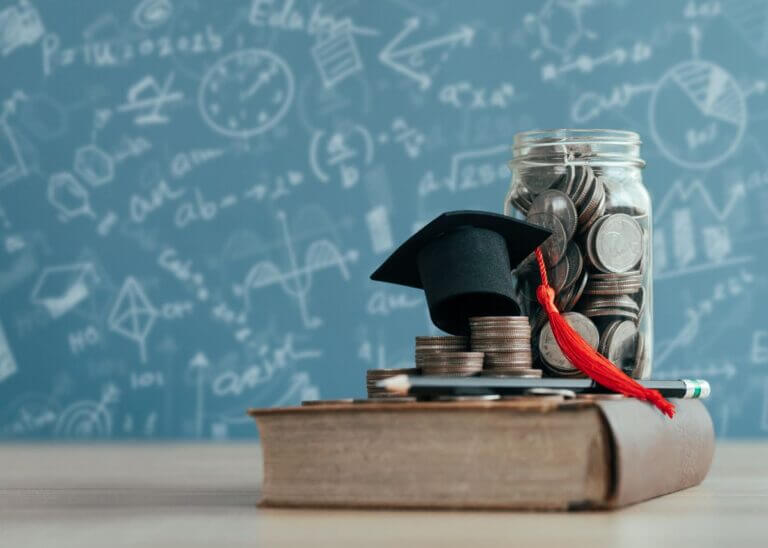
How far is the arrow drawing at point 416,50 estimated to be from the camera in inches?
161

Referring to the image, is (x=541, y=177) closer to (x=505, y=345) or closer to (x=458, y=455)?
(x=505, y=345)

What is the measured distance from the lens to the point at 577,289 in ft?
4.55

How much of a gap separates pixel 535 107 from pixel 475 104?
0.68 ft

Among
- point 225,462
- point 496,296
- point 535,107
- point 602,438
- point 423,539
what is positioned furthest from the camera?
point 535,107

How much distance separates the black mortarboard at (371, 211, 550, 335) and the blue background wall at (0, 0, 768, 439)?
8.67 ft

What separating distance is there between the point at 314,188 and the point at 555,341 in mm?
2778

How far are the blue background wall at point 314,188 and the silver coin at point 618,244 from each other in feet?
8.49

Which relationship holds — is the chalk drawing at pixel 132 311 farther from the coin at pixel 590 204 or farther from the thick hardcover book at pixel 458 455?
the thick hardcover book at pixel 458 455

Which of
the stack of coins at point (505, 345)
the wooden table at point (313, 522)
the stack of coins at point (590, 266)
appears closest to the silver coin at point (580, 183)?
the stack of coins at point (590, 266)

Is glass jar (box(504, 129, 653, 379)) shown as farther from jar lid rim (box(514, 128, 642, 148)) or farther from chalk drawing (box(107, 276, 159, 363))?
chalk drawing (box(107, 276, 159, 363))

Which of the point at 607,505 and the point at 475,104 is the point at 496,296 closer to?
the point at 607,505

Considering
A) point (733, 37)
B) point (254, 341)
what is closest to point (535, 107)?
point (733, 37)

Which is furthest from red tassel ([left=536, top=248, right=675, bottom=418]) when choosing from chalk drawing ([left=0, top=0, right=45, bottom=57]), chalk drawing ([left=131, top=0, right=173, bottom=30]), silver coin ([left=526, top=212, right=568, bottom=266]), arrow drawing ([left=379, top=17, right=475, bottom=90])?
chalk drawing ([left=0, top=0, right=45, bottom=57])

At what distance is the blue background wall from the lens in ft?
13.2
